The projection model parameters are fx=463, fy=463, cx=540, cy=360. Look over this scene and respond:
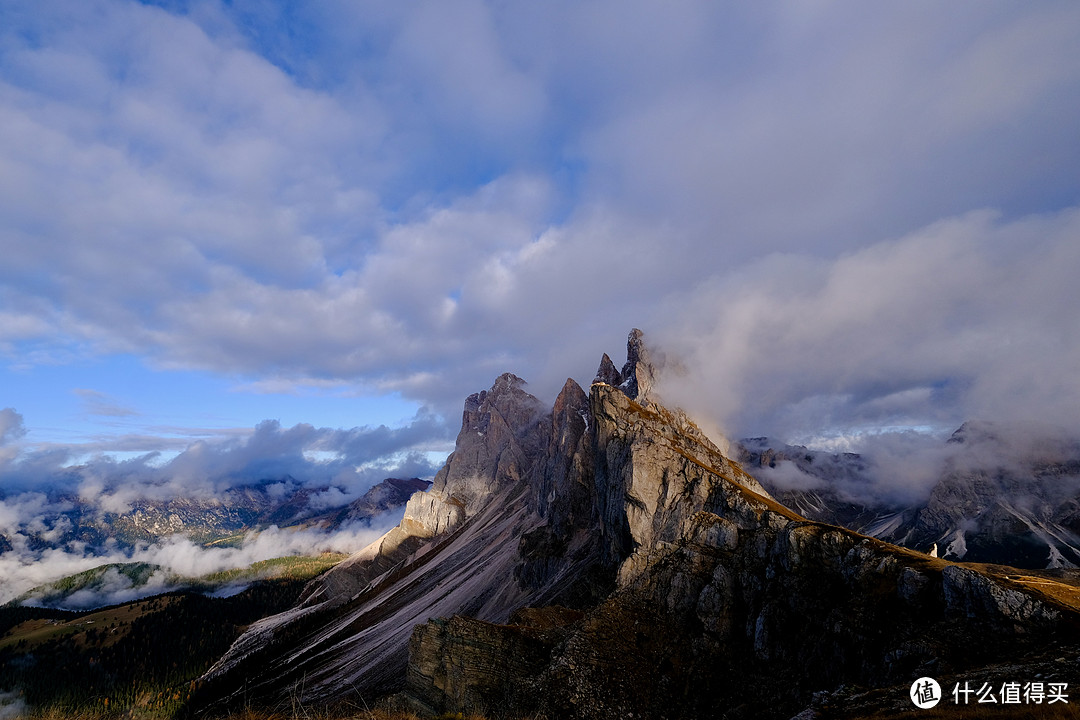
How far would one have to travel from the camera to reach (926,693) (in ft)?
67.6

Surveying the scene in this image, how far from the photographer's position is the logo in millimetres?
19734

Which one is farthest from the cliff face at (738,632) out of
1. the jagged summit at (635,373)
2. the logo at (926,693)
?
the jagged summit at (635,373)

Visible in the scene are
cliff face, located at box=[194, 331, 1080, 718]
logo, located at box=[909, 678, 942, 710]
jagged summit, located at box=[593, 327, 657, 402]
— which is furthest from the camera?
jagged summit, located at box=[593, 327, 657, 402]

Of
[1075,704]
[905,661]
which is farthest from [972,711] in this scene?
[905,661]

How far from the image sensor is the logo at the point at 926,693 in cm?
1973

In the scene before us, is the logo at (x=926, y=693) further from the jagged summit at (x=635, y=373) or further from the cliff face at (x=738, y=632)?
the jagged summit at (x=635, y=373)

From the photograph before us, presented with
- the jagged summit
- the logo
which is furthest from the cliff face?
the jagged summit

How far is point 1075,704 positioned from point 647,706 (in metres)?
26.5

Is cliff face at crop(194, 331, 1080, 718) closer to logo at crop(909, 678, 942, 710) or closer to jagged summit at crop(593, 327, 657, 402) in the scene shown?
logo at crop(909, 678, 942, 710)

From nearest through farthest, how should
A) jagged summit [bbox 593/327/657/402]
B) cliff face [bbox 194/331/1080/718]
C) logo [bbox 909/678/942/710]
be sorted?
logo [bbox 909/678/942/710] < cliff face [bbox 194/331/1080/718] < jagged summit [bbox 593/327/657/402]

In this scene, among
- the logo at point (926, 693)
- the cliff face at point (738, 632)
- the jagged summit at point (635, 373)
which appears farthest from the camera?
the jagged summit at point (635, 373)

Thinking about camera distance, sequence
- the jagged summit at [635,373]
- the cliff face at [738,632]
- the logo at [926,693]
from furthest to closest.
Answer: the jagged summit at [635,373], the cliff face at [738,632], the logo at [926,693]

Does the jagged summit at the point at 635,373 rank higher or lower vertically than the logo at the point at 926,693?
higher

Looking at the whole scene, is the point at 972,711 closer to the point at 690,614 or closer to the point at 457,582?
the point at 690,614
